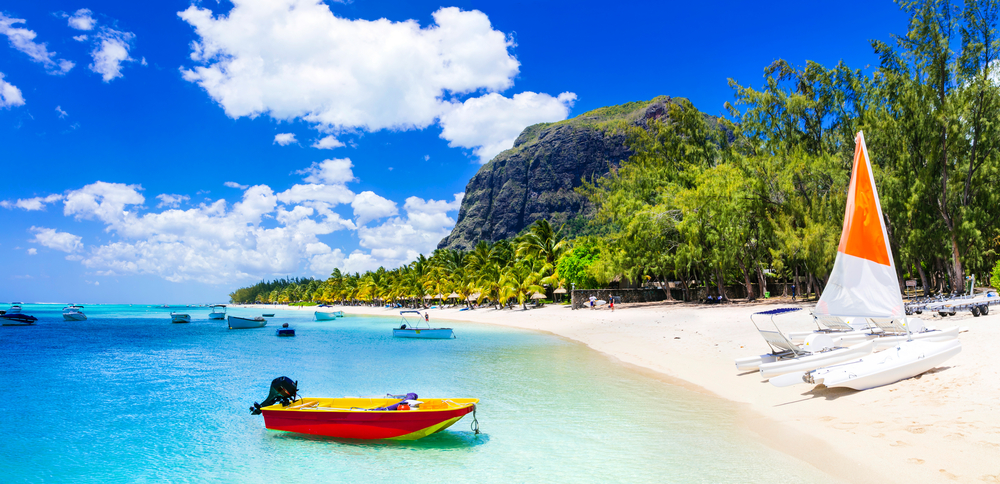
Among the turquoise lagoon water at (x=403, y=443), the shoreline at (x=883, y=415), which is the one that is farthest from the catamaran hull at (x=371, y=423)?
the shoreline at (x=883, y=415)

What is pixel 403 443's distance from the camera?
10219mm

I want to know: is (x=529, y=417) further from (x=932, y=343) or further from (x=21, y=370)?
(x=21, y=370)

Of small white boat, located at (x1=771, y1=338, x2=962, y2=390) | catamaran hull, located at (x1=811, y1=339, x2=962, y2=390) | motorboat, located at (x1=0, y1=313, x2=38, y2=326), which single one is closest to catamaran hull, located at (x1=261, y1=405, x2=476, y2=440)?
small white boat, located at (x1=771, y1=338, x2=962, y2=390)

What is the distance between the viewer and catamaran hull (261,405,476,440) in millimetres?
9711

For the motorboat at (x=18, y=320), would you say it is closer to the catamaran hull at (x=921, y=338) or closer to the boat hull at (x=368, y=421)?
the boat hull at (x=368, y=421)

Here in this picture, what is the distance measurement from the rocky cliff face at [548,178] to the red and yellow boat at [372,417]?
149198 millimetres

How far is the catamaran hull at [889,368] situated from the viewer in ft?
32.9

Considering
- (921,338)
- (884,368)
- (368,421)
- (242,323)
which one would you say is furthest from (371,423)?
(242,323)

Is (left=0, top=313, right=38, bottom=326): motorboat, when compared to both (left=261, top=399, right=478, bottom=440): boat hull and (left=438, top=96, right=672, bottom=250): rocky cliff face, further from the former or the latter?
(left=438, top=96, right=672, bottom=250): rocky cliff face

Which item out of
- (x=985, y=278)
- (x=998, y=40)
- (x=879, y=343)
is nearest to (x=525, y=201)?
(x=985, y=278)

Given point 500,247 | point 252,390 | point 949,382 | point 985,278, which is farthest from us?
point 500,247

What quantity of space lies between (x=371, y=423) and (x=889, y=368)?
10534mm

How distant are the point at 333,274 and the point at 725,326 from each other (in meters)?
124

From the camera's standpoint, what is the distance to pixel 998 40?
22312 mm
